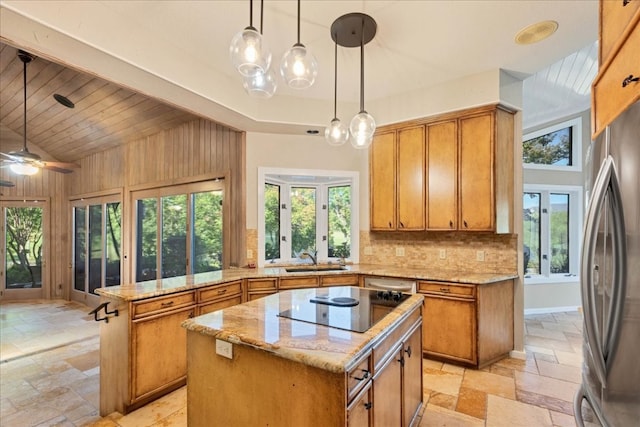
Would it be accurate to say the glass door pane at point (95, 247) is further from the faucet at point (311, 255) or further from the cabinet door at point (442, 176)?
the cabinet door at point (442, 176)

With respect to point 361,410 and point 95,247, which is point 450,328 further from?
point 95,247

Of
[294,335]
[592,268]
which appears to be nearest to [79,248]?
[294,335]

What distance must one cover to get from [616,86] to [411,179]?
257 cm

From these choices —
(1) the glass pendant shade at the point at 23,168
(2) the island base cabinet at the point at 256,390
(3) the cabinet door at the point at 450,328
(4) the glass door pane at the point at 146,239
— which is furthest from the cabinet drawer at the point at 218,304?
(1) the glass pendant shade at the point at 23,168

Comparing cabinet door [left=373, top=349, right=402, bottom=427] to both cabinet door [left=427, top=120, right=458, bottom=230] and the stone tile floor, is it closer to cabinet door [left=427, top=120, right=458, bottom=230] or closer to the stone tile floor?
the stone tile floor

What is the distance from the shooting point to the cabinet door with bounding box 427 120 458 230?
3371 millimetres

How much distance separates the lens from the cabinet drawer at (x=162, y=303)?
95.2 inches

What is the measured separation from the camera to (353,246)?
13.9 feet

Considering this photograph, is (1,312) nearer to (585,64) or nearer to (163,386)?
(163,386)

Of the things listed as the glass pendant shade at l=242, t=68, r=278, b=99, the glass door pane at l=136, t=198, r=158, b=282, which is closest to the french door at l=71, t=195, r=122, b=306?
the glass door pane at l=136, t=198, r=158, b=282

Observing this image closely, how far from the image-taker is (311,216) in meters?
4.48

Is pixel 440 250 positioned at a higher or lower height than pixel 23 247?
higher

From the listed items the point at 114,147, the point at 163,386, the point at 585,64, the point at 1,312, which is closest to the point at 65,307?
the point at 1,312

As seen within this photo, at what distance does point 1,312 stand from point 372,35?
7.67 meters
